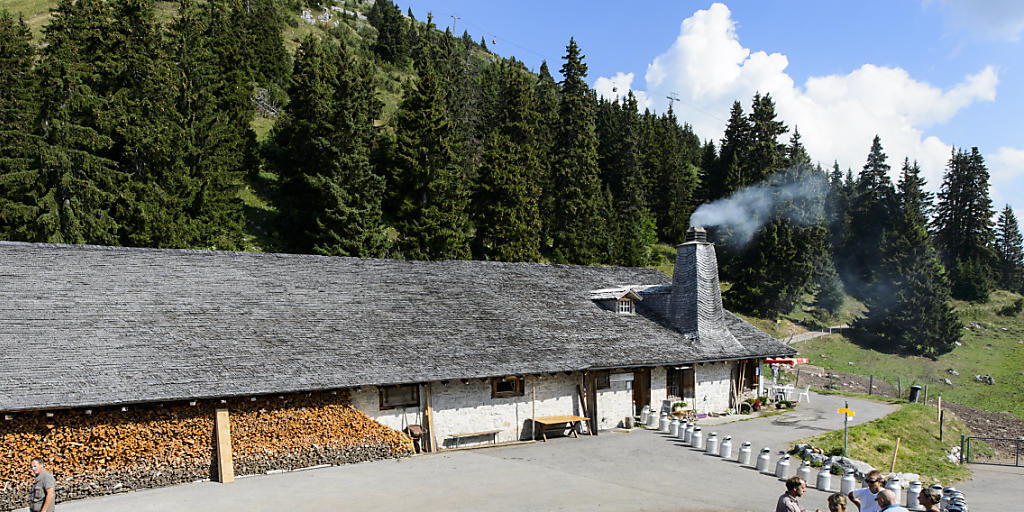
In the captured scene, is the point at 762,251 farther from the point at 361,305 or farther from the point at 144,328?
the point at 144,328

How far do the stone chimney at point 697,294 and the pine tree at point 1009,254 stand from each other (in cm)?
7718

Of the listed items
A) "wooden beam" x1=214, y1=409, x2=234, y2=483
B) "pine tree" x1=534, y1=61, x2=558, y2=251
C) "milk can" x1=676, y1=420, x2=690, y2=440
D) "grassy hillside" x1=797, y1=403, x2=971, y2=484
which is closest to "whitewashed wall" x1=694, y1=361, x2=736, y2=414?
"milk can" x1=676, y1=420, x2=690, y2=440

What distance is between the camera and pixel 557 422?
68.6 ft

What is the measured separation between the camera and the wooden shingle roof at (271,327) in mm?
14945

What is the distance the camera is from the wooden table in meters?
21.0

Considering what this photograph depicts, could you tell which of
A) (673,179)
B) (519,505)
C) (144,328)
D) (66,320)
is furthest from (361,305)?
(673,179)

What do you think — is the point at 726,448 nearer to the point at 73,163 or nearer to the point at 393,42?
the point at 73,163

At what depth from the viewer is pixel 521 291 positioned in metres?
25.8

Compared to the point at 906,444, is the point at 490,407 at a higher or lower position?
higher

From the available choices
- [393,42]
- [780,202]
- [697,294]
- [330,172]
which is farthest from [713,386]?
[393,42]

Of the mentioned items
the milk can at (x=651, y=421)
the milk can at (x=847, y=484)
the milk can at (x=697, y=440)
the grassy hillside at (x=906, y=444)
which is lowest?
the grassy hillside at (x=906, y=444)

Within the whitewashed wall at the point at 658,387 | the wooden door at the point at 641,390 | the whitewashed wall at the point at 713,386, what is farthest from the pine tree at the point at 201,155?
the whitewashed wall at the point at 713,386

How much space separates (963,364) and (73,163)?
64.4m

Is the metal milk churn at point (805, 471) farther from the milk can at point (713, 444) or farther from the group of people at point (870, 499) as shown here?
the group of people at point (870, 499)
